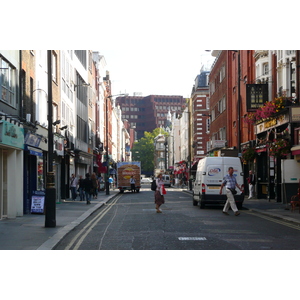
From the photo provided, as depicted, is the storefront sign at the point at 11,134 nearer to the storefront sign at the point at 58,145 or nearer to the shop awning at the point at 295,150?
the storefront sign at the point at 58,145

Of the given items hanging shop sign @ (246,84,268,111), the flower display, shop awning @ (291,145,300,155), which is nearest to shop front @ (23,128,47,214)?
shop awning @ (291,145,300,155)

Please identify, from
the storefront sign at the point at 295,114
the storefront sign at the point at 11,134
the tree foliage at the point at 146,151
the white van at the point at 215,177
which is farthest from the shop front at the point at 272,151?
the tree foliage at the point at 146,151

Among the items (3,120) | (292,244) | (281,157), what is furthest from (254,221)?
(281,157)

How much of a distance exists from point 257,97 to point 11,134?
18892 mm

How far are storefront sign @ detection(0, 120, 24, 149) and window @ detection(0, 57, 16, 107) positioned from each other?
105cm

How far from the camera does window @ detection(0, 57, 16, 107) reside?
19422 mm

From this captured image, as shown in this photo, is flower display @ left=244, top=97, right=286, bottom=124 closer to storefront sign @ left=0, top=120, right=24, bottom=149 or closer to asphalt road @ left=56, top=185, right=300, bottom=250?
asphalt road @ left=56, top=185, right=300, bottom=250

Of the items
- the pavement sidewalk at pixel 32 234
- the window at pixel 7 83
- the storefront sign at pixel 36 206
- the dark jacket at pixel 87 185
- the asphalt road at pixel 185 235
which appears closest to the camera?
the asphalt road at pixel 185 235

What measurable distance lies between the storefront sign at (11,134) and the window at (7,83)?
105 centimetres

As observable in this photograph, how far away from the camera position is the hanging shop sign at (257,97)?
33812 millimetres

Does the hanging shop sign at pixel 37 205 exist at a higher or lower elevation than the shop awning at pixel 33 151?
lower

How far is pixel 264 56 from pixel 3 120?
21317mm

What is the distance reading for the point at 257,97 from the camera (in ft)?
111

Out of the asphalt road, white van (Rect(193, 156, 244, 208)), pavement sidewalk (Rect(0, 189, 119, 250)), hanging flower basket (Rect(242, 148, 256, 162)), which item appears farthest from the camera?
hanging flower basket (Rect(242, 148, 256, 162))
